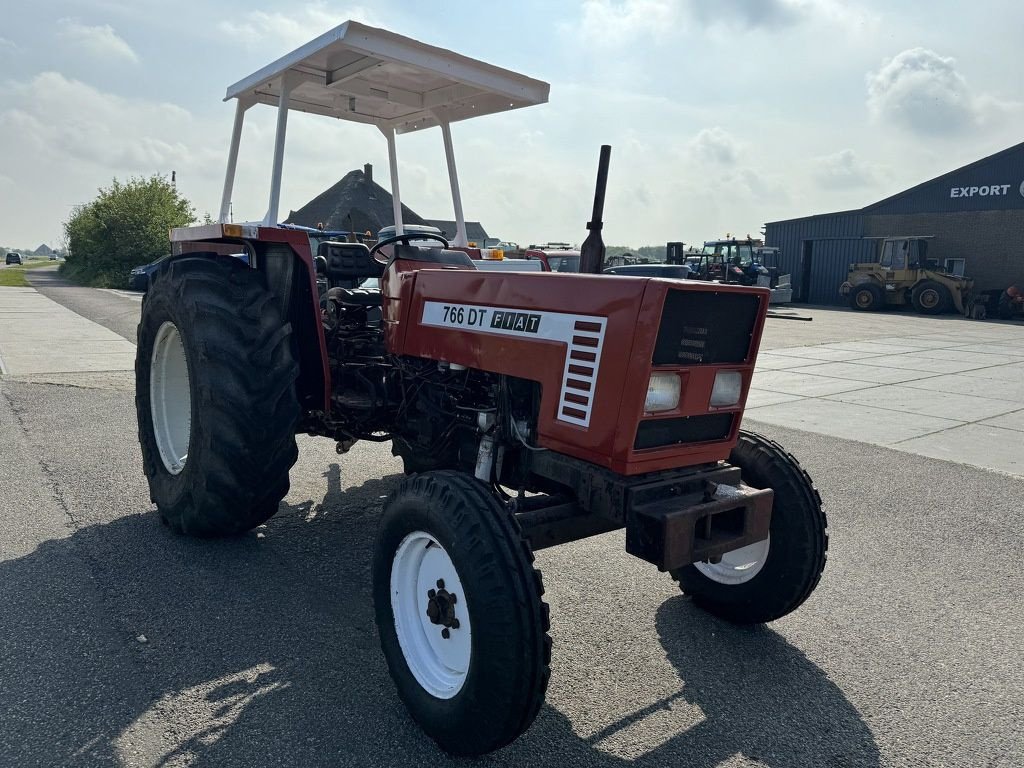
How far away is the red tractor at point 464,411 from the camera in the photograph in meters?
2.38

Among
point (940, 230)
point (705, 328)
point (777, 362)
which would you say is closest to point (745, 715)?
point (705, 328)

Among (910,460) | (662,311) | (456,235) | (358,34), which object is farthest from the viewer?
(910,460)

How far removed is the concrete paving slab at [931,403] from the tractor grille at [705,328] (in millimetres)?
6042

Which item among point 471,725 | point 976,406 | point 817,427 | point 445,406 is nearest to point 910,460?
point 817,427

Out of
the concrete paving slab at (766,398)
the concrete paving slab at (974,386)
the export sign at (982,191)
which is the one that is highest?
the export sign at (982,191)

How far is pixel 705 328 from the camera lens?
260 centimetres

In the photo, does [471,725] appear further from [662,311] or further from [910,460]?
[910,460]

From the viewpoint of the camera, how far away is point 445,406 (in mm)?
3402

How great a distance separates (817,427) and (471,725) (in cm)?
579

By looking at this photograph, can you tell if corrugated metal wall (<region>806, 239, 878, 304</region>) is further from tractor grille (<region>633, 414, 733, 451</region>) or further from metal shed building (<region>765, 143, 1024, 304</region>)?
tractor grille (<region>633, 414, 733, 451</region>)

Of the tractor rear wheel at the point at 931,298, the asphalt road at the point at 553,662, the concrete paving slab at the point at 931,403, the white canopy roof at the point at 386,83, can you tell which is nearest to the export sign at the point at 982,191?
the tractor rear wheel at the point at 931,298

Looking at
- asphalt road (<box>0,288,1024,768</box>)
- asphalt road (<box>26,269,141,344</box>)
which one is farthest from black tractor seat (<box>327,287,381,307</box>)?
asphalt road (<box>26,269,141,344</box>)

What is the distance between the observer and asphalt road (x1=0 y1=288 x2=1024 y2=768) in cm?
242

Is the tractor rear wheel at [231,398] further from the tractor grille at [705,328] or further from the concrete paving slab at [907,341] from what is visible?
the concrete paving slab at [907,341]
